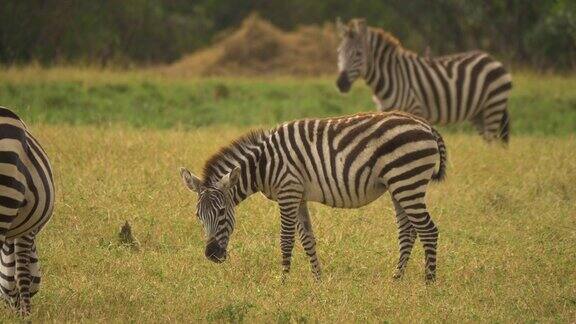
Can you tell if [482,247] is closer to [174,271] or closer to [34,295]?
[174,271]

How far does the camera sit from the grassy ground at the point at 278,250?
7.90 meters

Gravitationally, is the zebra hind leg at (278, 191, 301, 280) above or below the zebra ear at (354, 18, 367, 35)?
below

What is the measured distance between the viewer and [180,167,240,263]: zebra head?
8.47 metres

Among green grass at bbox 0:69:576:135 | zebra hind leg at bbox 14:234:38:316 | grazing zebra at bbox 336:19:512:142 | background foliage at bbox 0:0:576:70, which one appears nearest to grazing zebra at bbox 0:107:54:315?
zebra hind leg at bbox 14:234:38:316

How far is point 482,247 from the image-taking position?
10109 millimetres

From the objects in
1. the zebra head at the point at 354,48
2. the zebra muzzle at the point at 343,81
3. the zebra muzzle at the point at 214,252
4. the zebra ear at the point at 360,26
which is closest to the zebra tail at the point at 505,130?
the zebra head at the point at 354,48

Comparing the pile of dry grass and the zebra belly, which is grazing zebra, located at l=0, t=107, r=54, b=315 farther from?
the pile of dry grass

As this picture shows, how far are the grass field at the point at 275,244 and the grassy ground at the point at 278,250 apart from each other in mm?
20

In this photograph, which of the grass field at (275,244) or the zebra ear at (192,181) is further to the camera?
the zebra ear at (192,181)

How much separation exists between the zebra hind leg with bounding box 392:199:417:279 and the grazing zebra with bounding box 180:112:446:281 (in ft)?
0.07

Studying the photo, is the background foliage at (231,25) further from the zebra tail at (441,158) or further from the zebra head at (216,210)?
the zebra head at (216,210)

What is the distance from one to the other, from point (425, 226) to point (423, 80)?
6341 mm

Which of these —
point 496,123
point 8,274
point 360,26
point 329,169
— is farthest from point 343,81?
point 8,274

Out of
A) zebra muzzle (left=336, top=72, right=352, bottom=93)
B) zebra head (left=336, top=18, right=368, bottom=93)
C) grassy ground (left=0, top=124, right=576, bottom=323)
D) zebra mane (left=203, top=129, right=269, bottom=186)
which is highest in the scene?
zebra head (left=336, top=18, right=368, bottom=93)
